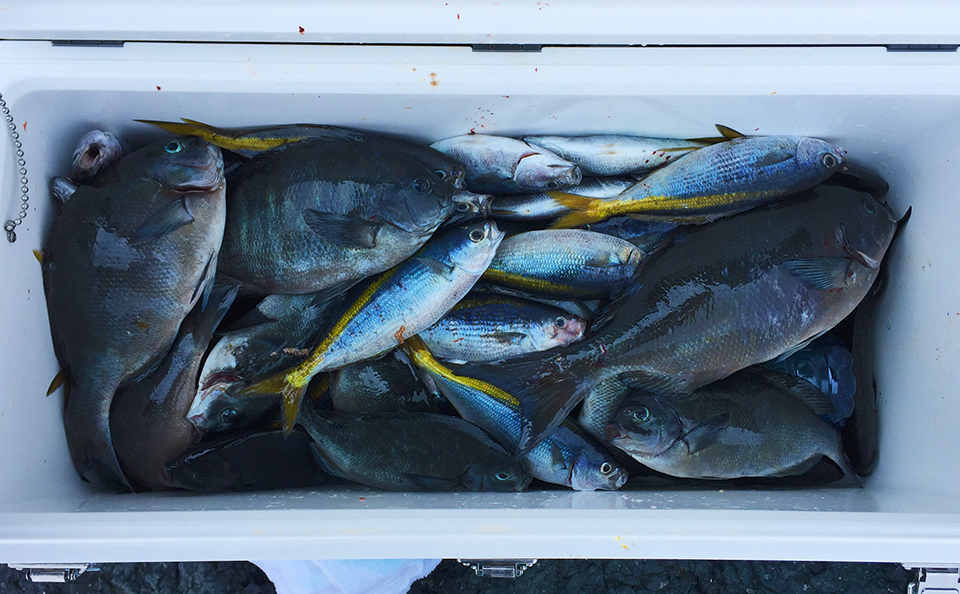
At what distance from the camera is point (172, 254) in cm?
126

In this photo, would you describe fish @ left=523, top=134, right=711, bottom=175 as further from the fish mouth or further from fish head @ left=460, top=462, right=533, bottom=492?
fish head @ left=460, top=462, right=533, bottom=492

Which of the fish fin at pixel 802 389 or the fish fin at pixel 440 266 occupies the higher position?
the fish fin at pixel 440 266

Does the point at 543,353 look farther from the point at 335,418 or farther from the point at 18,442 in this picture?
the point at 18,442

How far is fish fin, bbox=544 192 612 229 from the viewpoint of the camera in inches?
55.2

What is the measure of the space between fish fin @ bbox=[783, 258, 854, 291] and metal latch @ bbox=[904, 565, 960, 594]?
619 millimetres

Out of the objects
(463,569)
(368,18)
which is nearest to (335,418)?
(463,569)

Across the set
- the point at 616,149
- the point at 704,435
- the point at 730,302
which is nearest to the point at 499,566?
the point at 704,435

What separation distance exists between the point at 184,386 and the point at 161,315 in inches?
7.2

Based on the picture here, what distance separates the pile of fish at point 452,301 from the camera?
129 centimetres

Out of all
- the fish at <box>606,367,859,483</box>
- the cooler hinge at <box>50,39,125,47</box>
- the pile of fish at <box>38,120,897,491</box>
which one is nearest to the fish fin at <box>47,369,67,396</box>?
the pile of fish at <box>38,120,897,491</box>

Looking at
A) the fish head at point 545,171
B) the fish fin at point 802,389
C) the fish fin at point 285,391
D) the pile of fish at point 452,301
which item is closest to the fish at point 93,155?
the pile of fish at point 452,301

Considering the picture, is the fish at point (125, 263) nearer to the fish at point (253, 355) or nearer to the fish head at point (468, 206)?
the fish at point (253, 355)

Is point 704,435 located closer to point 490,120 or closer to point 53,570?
point 490,120

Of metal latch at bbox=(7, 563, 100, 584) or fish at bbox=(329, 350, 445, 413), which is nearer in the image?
metal latch at bbox=(7, 563, 100, 584)
